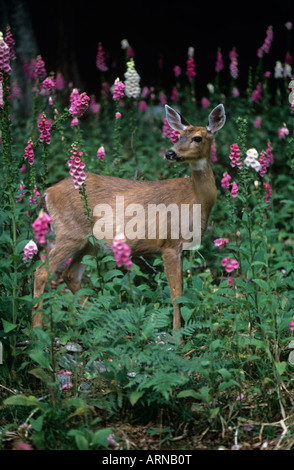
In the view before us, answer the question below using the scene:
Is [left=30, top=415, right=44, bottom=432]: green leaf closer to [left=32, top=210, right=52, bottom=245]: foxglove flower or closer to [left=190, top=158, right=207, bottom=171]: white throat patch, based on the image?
[left=32, top=210, right=52, bottom=245]: foxglove flower

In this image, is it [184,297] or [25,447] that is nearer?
[25,447]

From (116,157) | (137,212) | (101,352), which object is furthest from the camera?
(116,157)

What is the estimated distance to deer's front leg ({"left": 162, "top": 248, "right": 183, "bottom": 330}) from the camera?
5.05 metres

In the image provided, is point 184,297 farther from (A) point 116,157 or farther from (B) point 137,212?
(A) point 116,157

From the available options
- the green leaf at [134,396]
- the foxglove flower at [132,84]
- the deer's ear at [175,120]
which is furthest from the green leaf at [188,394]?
the foxglove flower at [132,84]

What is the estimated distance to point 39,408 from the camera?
3617 millimetres

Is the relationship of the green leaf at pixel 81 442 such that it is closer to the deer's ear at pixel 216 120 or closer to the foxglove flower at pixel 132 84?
the deer's ear at pixel 216 120

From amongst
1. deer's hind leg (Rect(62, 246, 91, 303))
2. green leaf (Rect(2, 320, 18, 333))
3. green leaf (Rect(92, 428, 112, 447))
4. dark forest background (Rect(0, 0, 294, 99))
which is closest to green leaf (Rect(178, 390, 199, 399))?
green leaf (Rect(92, 428, 112, 447))

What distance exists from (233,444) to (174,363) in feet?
1.70

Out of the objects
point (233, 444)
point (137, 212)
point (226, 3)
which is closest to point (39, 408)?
point (233, 444)

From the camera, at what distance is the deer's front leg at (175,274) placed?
505 cm

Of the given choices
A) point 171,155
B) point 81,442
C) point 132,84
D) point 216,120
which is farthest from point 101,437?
point 132,84

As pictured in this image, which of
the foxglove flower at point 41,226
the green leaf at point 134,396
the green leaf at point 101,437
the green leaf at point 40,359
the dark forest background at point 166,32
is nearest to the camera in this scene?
the foxglove flower at point 41,226

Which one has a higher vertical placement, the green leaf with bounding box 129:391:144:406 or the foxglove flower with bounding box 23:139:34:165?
the foxglove flower with bounding box 23:139:34:165
